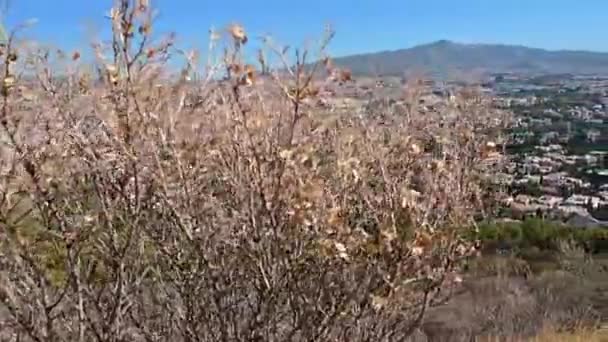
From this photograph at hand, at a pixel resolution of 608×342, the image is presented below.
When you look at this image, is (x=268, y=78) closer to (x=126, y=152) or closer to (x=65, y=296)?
(x=126, y=152)

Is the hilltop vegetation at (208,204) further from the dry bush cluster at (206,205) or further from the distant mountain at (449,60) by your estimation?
the distant mountain at (449,60)

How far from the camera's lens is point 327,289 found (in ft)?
11.2

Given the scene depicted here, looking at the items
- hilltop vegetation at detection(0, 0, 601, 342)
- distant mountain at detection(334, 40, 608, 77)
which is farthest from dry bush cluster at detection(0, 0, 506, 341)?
distant mountain at detection(334, 40, 608, 77)

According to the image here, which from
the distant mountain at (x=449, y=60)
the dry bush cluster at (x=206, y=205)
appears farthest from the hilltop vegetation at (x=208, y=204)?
the distant mountain at (x=449, y=60)

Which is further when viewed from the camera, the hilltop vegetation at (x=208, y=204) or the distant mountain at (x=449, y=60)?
the distant mountain at (x=449, y=60)

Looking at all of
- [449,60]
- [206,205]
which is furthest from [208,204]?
[449,60]

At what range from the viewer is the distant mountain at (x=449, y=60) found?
4508 mm

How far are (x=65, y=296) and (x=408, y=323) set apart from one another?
136 cm

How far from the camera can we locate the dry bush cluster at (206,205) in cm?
323

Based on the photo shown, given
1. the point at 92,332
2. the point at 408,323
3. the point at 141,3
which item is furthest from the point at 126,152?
the point at 408,323

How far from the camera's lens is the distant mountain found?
4.51 m

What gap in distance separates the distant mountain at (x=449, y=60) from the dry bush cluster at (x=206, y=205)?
1.40ft

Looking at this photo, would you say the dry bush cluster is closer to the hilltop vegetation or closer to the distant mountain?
the hilltop vegetation

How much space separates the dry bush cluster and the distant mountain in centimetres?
43
